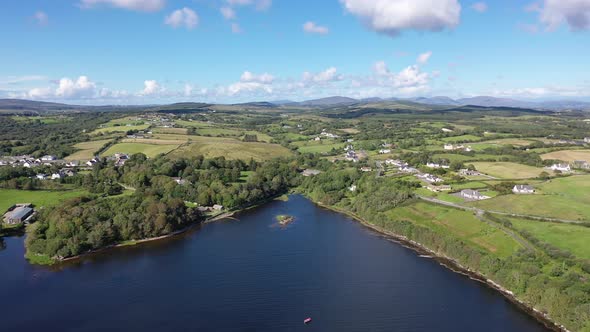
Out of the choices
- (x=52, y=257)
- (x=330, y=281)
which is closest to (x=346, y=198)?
(x=330, y=281)

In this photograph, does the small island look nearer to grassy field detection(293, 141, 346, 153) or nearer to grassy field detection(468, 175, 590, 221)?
grassy field detection(468, 175, 590, 221)

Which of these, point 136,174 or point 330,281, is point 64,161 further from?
point 330,281

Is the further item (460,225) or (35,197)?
(35,197)

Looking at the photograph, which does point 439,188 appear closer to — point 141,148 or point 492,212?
point 492,212

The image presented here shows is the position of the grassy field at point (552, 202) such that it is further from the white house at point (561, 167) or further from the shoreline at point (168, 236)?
the shoreline at point (168, 236)

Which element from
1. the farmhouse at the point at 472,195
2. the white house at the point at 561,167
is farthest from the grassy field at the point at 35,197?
the white house at the point at 561,167

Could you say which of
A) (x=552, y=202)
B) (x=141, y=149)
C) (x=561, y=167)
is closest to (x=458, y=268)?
(x=552, y=202)

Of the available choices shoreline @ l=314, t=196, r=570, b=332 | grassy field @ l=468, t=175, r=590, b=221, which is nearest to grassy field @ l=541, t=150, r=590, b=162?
grassy field @ l=468, t=175, r=590, b=221

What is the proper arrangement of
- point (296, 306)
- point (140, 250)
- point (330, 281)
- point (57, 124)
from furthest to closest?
1. point (57, 124)
2. point (140, 250)
3. point (330, 281)
4. point (296, 306)
